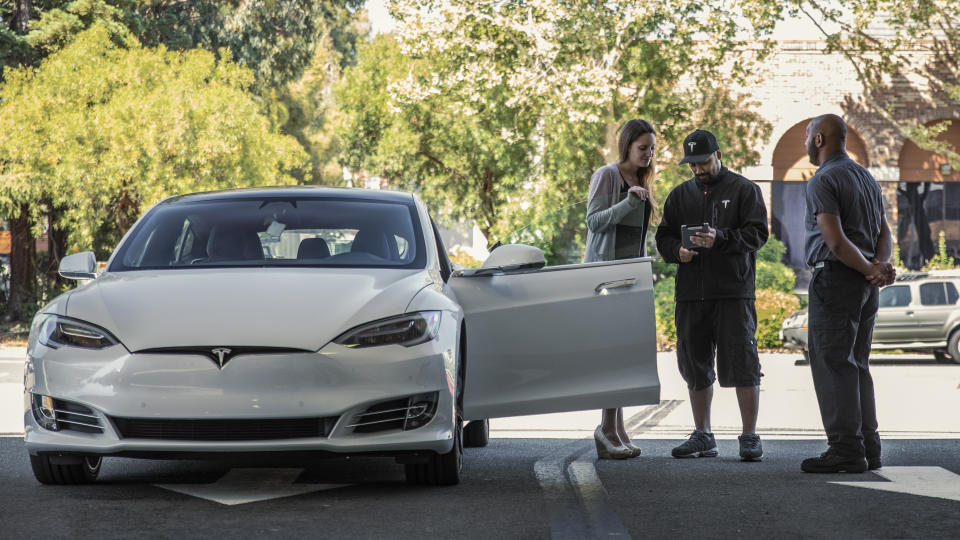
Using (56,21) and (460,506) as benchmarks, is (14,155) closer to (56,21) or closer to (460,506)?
(56,21)

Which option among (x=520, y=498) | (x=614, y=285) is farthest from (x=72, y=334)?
(x=614, y=285)

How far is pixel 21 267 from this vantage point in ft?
88.0

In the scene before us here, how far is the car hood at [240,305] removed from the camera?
19.4ft

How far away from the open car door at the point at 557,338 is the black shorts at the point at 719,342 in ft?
2.15

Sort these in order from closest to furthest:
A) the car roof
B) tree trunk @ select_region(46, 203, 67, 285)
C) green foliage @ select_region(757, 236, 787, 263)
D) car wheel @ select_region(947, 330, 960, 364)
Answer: the car roof < car wheel @ select_region(947, 330, 960, 364) < green foliage @ select_region(757, 236, 787, 263) < tree trunk @ select_region(46, 203, 67, 285)

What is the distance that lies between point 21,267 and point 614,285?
21837 mm

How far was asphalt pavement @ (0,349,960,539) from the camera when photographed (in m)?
5.45

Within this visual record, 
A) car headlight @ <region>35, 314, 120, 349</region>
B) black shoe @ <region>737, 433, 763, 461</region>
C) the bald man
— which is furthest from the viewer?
black shoe @ <region>737, 433, 763, 461</region>

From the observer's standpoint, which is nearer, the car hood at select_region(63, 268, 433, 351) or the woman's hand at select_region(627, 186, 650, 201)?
the car hood at select_region(63, 268, 433, 351)

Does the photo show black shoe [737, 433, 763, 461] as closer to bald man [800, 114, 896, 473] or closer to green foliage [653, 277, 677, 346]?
bald man [800, 114, 896, 473]

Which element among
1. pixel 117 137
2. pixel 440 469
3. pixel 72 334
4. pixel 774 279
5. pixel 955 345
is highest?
pixel 117 137

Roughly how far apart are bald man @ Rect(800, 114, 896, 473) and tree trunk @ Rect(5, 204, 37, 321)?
21.8 meters

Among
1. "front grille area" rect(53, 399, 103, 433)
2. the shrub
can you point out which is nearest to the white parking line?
"front grille area" rect(53, 399, 103, 433)

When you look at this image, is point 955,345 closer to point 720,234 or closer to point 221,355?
point 720,234
